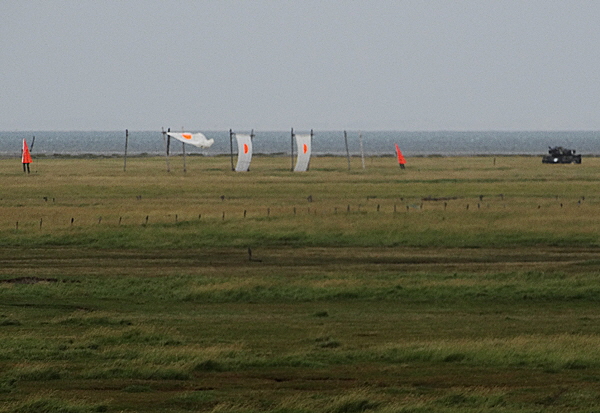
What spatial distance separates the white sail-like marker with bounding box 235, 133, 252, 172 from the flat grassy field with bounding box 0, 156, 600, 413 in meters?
40.3

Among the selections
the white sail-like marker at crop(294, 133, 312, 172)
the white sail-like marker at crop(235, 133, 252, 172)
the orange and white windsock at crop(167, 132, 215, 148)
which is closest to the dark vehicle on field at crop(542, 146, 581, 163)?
the white sail-like marker at crop(294, 133, 312, 172)

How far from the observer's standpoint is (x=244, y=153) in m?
97.0

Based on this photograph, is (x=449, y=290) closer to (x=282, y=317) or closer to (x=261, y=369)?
(x=282, y=317)

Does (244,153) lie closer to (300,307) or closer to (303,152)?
(303,152)

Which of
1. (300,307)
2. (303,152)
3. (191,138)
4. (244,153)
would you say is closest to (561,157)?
(303,152)

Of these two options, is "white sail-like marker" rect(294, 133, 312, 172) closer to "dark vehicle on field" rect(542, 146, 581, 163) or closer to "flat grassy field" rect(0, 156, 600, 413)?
"dark vehicle on field" rect(542, 146, 581, 163)

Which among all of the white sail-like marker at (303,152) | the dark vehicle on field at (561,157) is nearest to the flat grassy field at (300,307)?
the white sail-like marker at (303,152)

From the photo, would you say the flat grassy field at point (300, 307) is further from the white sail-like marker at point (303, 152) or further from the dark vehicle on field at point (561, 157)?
the dark vehicle on field at point (561, 157)

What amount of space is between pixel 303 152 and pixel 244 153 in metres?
6.10

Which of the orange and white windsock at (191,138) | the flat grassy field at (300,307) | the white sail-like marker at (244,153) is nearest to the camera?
the flat grassy field at (300,307)

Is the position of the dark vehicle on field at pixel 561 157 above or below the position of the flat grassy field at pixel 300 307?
above

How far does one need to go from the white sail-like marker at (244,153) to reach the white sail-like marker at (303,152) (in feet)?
16.4

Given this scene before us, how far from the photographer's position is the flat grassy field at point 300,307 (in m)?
15.9

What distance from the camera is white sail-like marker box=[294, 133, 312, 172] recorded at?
94.9 m
